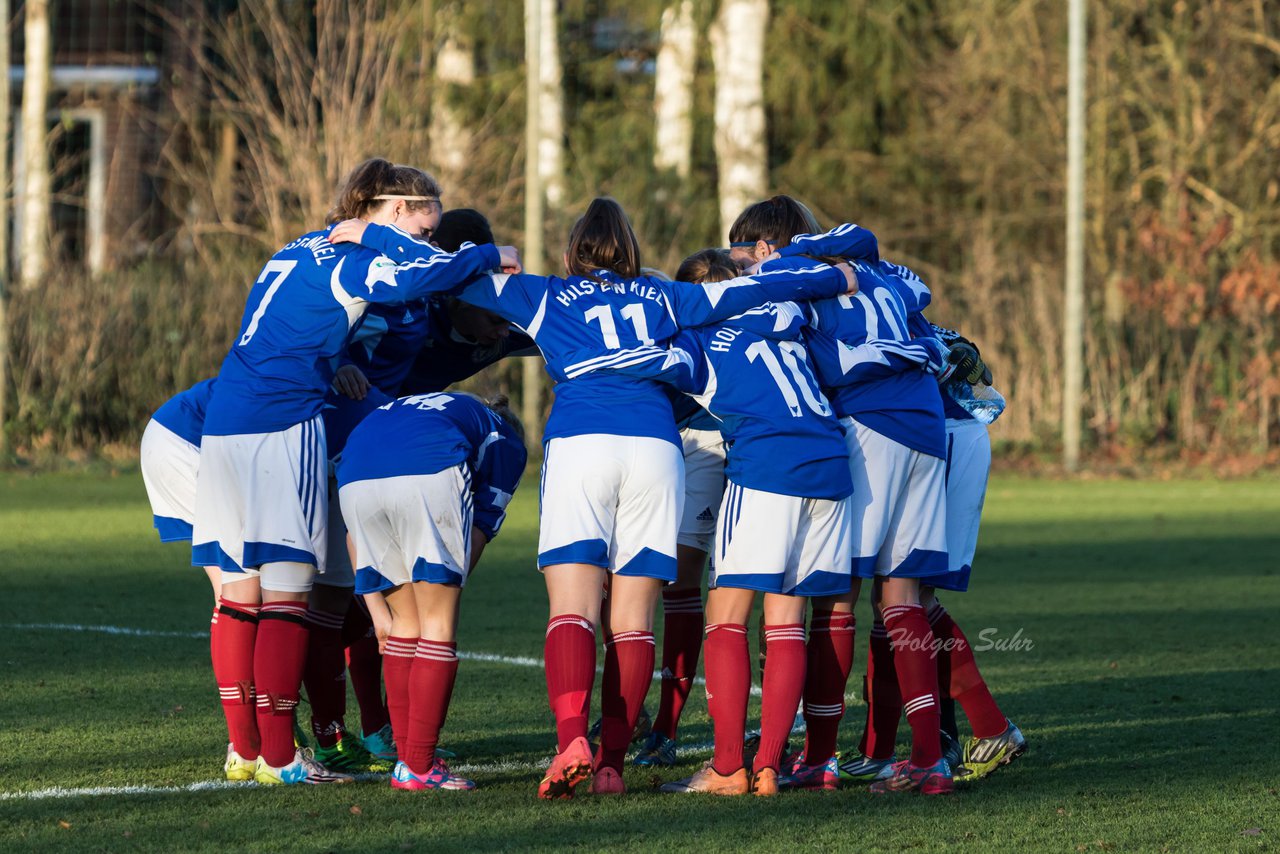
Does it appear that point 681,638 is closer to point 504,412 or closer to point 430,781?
point 504,412

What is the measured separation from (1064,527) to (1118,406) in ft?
23.0

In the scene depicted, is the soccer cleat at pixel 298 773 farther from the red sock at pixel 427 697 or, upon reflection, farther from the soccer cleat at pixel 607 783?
the soccer cleat at pixel 607 783

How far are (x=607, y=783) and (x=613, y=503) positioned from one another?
0.82 m

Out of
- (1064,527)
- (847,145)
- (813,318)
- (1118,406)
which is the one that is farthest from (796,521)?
(847,145)

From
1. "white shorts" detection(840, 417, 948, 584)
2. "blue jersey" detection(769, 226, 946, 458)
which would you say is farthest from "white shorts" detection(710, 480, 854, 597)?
"blue jersey" detection(769, 226, 946, 458)

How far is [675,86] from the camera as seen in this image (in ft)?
86.6

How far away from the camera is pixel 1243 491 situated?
17.2 meters

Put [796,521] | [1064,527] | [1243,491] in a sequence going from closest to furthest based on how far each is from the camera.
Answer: [796,521] → [1064,527] → [1243,491]

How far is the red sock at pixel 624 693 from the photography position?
5.28 m

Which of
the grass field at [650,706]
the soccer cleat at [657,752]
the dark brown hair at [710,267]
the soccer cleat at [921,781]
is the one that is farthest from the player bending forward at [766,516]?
the dark brown hair at [710,267]

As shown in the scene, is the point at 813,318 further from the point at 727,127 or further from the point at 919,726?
the point at 727,127

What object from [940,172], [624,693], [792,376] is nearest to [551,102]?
[940,172]

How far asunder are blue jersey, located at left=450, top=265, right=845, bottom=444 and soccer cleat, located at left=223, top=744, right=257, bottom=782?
133cm

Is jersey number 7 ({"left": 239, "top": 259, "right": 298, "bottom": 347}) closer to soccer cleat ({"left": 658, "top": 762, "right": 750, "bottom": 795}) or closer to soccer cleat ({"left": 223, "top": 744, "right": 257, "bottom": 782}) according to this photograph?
soccer cleat ({"left": 223, "top": 744, "right": 257, "bottom": 782})
